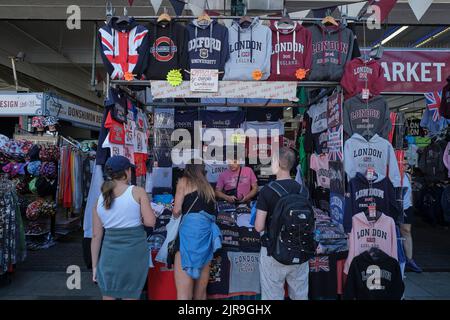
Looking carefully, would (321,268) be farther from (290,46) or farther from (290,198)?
(290,46)

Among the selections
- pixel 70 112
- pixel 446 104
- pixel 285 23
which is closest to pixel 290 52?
pixel 285 23

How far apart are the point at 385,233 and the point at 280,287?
1393 millimetres

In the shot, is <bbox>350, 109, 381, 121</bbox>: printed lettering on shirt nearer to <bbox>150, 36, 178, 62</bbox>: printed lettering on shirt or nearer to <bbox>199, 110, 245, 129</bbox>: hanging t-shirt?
<bbox>150, 36, 178, 62</bbox>: printed lettering on shirt

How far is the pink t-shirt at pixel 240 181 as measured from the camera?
207 inches

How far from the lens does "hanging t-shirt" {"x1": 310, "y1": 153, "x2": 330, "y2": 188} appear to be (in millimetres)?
4230

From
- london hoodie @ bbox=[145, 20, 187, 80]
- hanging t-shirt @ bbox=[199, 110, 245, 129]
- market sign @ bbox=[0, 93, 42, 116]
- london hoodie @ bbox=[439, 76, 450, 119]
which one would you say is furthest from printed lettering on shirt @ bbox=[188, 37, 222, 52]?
market sign @ bbox=[0, 93, 42, 116]

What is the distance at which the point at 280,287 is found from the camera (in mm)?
2859

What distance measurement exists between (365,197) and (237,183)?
7.17 ft

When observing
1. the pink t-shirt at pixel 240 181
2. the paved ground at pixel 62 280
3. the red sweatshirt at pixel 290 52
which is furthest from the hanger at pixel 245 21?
the paved ground at pixel 62 280

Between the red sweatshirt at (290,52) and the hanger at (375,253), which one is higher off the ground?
the red sweatshirt at (290,52)

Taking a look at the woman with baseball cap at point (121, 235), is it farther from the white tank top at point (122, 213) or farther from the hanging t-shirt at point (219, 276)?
the hanging t-shirt at point (219, 276)

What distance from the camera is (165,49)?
3.78 meters

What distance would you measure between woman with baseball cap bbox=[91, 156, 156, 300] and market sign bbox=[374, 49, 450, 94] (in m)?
5.70

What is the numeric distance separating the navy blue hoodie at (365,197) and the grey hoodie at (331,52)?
1.22 meters
